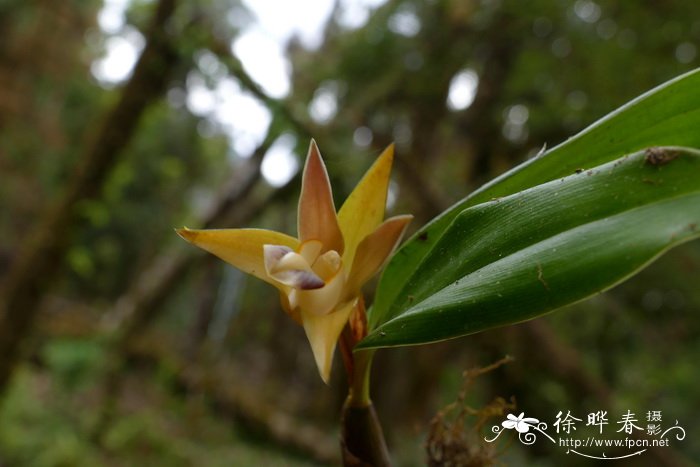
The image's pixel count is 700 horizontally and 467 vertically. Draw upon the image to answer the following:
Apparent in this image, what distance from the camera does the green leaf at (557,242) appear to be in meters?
0.28

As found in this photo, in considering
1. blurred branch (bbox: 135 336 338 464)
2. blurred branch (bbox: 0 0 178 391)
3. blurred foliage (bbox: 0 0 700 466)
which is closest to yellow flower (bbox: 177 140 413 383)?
blurred foliage (bbox: 0 0 700 466)

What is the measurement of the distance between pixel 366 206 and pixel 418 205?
5.33 ft

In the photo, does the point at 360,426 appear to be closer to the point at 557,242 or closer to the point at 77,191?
the point at 557,242

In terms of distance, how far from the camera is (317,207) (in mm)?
364

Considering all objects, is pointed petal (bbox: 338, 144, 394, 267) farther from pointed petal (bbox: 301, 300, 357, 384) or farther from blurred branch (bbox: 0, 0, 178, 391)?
blurred branch (bbox: 0, 0, 178, 391)

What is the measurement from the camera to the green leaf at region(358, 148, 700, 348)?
0.28m

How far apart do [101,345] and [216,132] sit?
2.36m

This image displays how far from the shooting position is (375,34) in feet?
7.87

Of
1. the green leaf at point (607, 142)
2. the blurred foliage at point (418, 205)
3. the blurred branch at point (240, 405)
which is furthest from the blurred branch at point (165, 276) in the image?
the green leaf at point (607, 142)

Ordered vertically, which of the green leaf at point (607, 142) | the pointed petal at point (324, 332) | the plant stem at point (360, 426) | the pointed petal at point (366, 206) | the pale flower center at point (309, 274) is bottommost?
the plant stem at point (360, 426)

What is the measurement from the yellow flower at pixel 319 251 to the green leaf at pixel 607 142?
0.05 meters

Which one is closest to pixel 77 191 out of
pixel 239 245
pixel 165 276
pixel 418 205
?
pixel 165 276

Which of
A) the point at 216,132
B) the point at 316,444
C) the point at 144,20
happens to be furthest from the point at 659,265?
the point at 216,132

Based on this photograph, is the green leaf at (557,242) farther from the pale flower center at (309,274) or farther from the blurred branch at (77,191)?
the blurred branch at (77,191)
